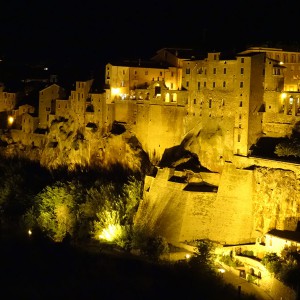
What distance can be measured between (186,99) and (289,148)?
407 inches

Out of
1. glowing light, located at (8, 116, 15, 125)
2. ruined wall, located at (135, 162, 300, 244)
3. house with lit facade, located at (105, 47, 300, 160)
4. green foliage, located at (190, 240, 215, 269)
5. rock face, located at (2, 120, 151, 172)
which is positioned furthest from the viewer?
glowing light, located at (8, 116, 15, 125)

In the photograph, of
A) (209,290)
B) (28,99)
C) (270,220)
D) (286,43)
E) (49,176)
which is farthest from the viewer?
(28,99)

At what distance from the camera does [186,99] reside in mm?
57562

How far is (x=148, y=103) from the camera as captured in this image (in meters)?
60.3

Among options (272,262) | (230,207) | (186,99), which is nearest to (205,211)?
(230,207)

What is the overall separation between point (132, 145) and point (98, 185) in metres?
4.02

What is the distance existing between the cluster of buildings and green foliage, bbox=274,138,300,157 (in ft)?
5.83

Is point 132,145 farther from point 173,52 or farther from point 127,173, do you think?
point 173,52

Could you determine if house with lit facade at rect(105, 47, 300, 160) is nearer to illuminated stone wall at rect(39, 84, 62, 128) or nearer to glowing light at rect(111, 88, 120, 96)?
glowing light at rect(111, 88, 120, 96)

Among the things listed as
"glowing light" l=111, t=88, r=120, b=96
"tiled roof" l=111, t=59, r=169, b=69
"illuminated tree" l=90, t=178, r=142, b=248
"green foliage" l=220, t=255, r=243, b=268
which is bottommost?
"green foliage" l=220, t=255, r=243, b=268

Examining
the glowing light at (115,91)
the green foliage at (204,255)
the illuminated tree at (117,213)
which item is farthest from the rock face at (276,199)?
the glowing light at (115,91)

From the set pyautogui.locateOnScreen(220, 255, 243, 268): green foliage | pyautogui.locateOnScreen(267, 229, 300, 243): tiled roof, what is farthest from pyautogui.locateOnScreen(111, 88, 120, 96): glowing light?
pyautogui.locateOnScreen(267, 229, 300, 243): tiled roof

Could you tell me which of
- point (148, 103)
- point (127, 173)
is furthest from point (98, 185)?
point (148, 103)

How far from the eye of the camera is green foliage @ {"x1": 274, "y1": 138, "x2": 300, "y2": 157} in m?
49.7
